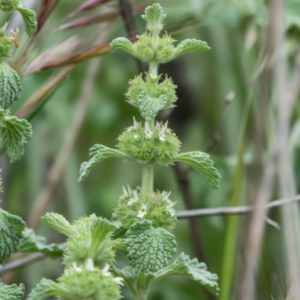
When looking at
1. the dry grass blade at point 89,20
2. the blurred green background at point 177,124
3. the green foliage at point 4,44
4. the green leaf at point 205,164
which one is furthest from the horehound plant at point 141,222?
the blurred green background at point 177,124

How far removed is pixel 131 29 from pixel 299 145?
0.40 meters

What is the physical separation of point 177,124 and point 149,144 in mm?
928

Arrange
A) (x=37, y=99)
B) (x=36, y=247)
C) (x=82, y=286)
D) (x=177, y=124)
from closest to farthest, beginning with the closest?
(x=82, y=286) → (x=36, y=247) → (x=37, y=99) → (x=177, y=124)

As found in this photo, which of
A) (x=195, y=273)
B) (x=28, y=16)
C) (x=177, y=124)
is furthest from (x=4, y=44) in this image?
(x=177, y=124)

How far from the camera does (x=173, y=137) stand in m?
0.40

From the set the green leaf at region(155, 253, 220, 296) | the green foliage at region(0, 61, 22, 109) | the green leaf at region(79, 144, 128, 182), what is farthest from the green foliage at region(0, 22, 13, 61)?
the green leaf at region(155, 253, 220, 296)

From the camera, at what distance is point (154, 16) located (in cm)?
39

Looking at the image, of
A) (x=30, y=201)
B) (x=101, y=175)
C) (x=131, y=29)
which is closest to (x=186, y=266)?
(x=131, y=29)

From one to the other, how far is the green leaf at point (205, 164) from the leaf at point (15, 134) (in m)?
0.15

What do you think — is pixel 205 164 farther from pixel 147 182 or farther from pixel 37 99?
pixel 37 99

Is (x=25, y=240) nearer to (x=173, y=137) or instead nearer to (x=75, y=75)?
(x=173, y=137)

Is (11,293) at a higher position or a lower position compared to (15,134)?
lower

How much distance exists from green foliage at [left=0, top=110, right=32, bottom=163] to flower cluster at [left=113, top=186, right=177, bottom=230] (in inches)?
4.5

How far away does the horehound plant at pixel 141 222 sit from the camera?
13.3 inches
